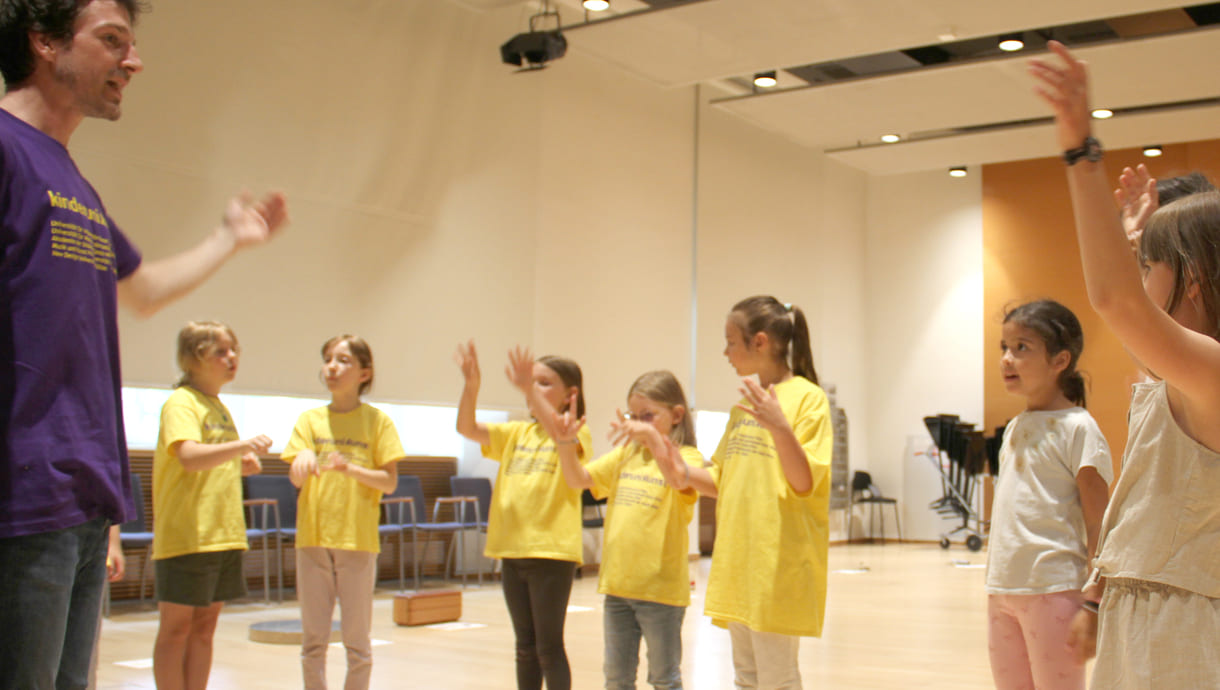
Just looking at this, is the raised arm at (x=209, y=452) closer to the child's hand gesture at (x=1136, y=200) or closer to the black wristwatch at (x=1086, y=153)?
the child's hand gesture at (x=1136, y=200)

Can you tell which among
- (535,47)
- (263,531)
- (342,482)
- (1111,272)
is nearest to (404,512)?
(263,531)

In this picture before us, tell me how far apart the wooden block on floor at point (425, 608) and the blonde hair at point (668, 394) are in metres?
3.31

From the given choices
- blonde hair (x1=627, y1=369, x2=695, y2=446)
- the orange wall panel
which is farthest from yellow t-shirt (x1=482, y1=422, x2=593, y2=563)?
the orange wall panel

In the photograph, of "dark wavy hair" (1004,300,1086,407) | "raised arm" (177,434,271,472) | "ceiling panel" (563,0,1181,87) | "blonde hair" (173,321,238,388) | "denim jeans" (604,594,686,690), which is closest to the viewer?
"dark wavy hair" (1004,300,1086,407)

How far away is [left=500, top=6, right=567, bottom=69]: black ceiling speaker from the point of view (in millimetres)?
7945

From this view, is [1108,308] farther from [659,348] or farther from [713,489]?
[659,348]

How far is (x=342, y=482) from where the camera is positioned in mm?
3648

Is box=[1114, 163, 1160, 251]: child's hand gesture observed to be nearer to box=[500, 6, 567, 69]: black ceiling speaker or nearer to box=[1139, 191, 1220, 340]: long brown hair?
box=[1139, 191, 1220, 340]: long brown hair

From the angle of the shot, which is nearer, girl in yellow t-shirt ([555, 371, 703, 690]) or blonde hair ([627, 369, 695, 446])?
girl in yellow t-shirt ([555, 371, 703, 690])

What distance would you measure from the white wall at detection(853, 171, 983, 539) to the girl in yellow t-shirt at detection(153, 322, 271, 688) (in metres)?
11.5

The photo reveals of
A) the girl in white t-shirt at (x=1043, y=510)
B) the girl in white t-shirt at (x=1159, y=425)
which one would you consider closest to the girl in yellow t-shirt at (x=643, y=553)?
the girl in white t-shirt at (x=1043, y=510)

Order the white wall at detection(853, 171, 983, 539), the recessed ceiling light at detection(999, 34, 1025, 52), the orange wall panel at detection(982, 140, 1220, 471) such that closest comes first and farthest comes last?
the recessed ceiling light at detection(999, 34, 1025, 52)
the orange wall panel at detection(982, 140, 1220, 471)
the white wall at detection(853, 171, 983, 539)

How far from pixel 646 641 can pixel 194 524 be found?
58.6 inches

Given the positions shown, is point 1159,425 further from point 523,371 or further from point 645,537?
point 523,371
